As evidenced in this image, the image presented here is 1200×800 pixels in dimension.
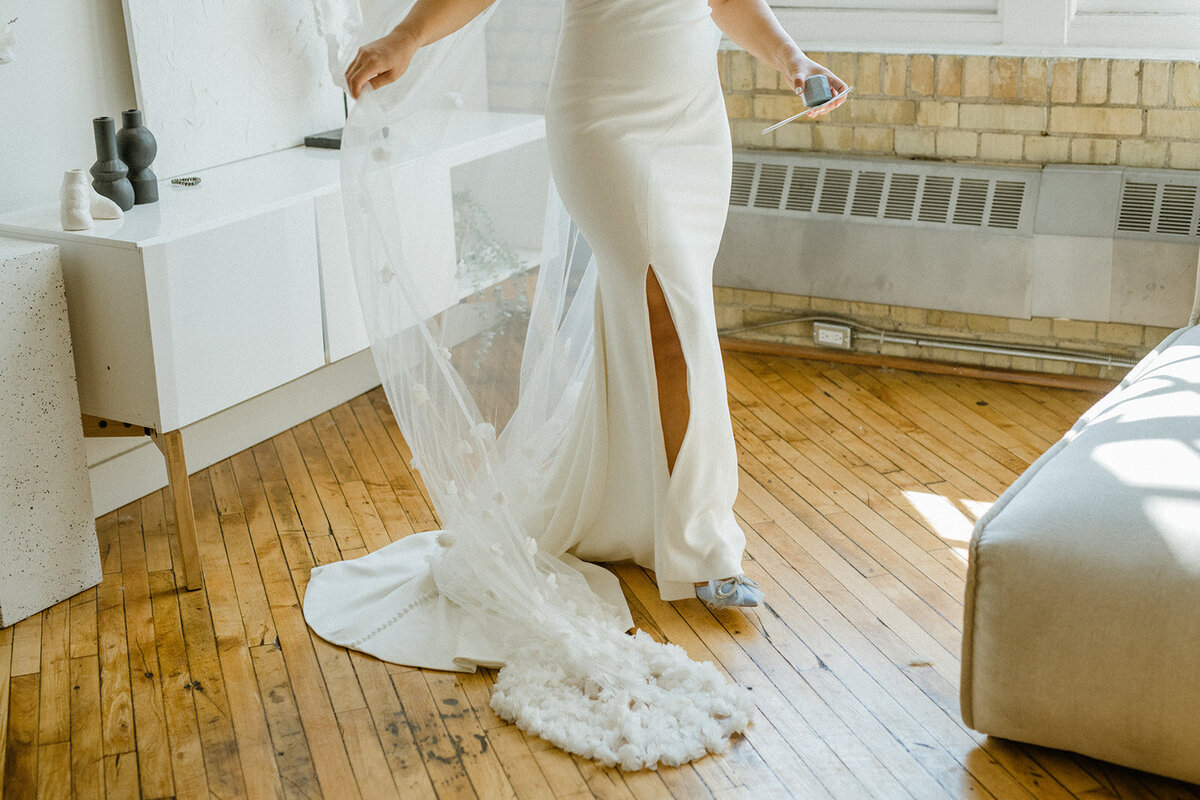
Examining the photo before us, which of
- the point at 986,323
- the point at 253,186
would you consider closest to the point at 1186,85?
the point at 986,323

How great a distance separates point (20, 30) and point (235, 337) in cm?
82

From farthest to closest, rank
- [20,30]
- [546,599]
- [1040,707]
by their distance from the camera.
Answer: [20,30], [546,599], [1040,707]

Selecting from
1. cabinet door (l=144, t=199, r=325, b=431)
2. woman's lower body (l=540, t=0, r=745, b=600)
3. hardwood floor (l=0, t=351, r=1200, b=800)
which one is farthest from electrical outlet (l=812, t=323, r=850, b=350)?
cabinet door (l=144, t=199, r=325, b=431)

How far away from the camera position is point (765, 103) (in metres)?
3.91

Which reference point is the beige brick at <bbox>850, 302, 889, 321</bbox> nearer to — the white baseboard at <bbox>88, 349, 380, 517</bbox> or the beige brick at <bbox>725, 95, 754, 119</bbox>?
the beige brick at <bbox>725, 95, 754, 119</bbox>

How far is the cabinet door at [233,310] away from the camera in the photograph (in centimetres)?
256

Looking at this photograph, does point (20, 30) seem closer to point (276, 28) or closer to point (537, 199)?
point (276, 28)

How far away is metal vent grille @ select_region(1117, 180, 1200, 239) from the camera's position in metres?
3.34

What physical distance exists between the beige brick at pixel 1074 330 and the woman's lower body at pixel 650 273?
1590mm

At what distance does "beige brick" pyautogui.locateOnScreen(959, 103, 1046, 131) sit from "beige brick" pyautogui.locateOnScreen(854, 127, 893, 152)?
0.23m

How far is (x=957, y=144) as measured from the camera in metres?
A: 3.70

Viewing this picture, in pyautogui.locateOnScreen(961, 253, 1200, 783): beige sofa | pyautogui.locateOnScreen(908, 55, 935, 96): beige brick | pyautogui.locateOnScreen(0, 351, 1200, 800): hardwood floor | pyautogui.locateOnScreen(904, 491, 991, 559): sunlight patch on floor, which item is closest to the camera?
pyautogui.locateOnScreen(961, 253, 1200, 783): beige sofa

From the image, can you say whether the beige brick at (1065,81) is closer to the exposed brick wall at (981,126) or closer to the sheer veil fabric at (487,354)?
the exposed brick wall at (981,126)

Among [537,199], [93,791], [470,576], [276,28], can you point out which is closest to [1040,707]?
[470,576]
